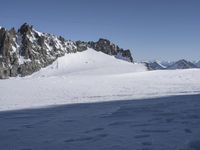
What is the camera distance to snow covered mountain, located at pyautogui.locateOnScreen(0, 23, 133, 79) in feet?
314

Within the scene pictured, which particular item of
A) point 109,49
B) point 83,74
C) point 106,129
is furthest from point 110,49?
point 106,129

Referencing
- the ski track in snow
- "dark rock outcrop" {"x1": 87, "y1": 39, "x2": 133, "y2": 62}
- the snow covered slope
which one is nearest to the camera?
the ski track in snow

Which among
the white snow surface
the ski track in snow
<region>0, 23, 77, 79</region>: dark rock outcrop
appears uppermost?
<region>0, 23, 77, 79</region>: dark rock outcrop

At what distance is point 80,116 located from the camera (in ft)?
48.3

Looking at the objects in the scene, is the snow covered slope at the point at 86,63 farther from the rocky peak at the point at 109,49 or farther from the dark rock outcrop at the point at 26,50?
the rocky peak at the point at 109,49

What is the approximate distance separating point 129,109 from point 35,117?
397cm

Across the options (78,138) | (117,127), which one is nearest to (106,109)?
(117,127)

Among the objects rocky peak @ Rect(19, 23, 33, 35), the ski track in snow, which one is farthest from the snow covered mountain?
the ski track in snow

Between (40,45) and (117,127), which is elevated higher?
(40,45)

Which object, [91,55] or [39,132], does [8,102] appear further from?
[91,55]

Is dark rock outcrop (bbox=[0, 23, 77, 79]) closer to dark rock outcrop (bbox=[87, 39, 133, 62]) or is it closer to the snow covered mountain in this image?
the snow covered mountain

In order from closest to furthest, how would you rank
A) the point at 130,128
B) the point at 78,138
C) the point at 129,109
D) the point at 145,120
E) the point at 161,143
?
1. the point at 161,143
2. the point at 78,138
3. the point at 130,128
4. the point at 145,120
5. the point at 129,109

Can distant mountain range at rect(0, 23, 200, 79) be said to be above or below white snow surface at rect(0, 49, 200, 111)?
above

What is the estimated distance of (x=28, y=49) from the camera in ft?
339
